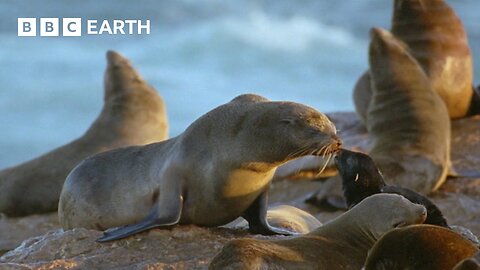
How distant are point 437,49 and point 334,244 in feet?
21.3

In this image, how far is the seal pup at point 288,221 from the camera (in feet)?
21.0

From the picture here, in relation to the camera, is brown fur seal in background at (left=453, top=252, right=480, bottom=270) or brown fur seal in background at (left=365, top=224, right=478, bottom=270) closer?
brown fur seal in background at (left=453, top=252, right=480, bottom=270)

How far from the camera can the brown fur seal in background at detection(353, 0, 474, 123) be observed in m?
11.2

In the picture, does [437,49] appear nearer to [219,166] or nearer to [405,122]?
[405,122]

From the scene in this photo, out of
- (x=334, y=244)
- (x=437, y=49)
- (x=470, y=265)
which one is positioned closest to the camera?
(x=470, y=265)

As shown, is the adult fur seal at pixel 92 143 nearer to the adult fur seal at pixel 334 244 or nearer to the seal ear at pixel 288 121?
the seal ear at pixel 288 121

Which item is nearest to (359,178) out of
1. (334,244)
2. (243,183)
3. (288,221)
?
(288,221)

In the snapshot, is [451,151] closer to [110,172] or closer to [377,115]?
[377,115]

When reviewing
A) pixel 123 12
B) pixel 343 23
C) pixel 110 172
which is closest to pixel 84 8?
pixel 123 12

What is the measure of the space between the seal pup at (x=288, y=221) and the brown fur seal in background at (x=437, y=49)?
4.31 metres

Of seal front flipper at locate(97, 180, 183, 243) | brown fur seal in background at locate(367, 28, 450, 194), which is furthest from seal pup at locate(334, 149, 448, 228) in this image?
brown fur seal in background at locate(367, 28, 450, 194)

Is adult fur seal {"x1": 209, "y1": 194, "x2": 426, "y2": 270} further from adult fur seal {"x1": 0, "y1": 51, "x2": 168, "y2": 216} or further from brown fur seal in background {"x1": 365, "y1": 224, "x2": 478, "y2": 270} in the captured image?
adult fur seal {"x1": 0, "y1": 51, "x2": 168, "y2": 216}

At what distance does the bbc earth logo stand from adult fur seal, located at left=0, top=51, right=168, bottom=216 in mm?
9088

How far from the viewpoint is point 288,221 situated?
6.52 metres
